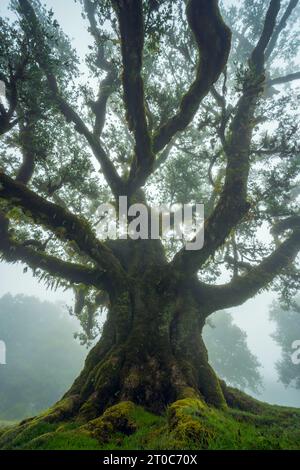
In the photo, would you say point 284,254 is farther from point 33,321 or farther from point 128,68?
point 33,321

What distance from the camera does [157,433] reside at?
4.94 metres

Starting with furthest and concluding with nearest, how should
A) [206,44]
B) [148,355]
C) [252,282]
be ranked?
[252,282] → [148,355] → [206,44]

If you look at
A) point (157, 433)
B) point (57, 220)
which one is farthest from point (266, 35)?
point (157, 433)

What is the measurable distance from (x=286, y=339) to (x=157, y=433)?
173 ft

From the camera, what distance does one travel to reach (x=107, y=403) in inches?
278

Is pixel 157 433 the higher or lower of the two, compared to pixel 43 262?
lower

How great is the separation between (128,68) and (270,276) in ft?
26.8

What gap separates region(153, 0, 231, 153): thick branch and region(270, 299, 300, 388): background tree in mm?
38237

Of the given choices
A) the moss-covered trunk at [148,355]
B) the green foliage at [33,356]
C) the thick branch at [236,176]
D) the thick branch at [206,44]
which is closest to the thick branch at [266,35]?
the thick branch at [236,176]

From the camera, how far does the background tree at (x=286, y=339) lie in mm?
41222

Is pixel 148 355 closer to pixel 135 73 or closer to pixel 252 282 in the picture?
pixel 252 282

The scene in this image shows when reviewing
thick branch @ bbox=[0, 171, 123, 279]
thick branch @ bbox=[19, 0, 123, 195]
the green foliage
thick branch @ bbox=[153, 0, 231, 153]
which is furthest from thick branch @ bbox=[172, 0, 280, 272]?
the green foliage

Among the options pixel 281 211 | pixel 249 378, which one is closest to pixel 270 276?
pixel 281 211

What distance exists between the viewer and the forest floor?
4098 mm
